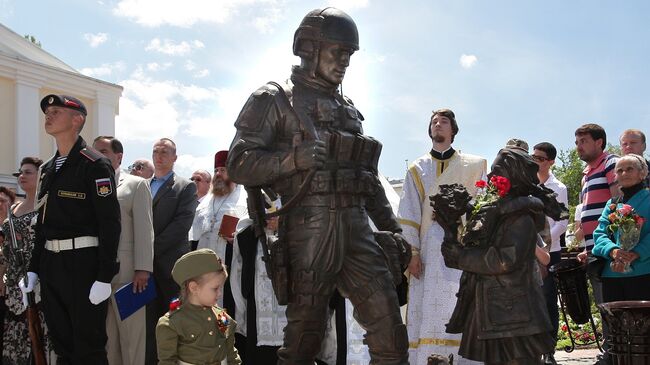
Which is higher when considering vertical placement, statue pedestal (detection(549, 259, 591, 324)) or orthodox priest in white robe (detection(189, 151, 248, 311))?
orthodox priest in white robe (detection(189, 151, 248, 311))

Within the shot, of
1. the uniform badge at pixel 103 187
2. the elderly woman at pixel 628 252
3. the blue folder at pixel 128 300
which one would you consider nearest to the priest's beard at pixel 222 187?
the blue folder at pixel 128 300

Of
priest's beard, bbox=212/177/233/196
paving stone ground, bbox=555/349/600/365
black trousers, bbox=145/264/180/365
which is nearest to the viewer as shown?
black trousers, bbox=145/264/180/365

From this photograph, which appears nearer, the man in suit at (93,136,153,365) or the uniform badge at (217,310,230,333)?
the uniform badge at (217,310,230,333)

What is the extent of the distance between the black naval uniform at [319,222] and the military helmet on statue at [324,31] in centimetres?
31

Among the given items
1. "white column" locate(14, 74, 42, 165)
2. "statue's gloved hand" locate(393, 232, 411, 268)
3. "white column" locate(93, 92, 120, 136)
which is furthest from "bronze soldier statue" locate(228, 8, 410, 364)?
"white column" locate(93, 92, 120, 136)

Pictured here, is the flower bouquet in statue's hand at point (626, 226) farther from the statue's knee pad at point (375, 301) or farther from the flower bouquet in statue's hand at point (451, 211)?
the statue's knee pad at point (375, 301)

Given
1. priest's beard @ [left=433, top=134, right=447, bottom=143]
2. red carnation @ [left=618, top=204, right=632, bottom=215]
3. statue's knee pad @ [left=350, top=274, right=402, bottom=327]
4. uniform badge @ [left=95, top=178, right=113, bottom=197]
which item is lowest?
statue's knee pad @ [left=350, top=274, right=402, bottom=327]

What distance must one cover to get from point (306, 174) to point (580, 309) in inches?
184

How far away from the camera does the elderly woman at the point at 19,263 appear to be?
6.66 metres

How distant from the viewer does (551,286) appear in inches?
306

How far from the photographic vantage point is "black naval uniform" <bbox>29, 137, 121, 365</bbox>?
5277mm

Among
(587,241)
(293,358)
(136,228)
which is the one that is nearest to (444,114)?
(587,241)

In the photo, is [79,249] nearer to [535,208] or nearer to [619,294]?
[535,208]

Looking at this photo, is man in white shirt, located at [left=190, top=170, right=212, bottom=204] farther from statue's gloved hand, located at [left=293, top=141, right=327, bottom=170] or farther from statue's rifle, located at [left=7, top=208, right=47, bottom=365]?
statue's gloved hand, located at [left=293, top=141, right=327, bottom=170]
